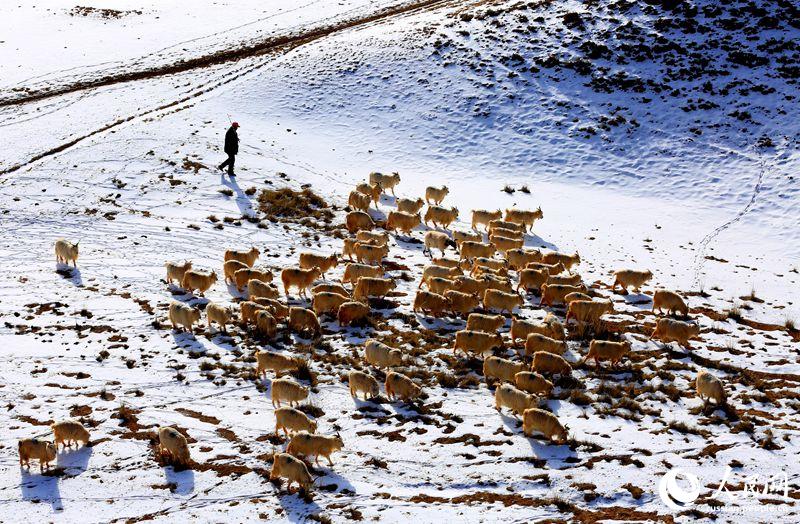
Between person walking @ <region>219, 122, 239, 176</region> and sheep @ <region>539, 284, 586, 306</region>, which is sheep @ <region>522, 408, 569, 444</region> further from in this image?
person walking @ <region>219, 122, 239, 176</region>

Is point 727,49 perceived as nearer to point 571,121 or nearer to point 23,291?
point 571,121

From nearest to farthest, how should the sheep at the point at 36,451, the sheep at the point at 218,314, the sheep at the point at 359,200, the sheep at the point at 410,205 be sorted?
1. the sheep at the point at 36,451
2. the sheep at the point at 218,314
3. the sheep at the point at 410,205
4. the sheep at the point at 359,200

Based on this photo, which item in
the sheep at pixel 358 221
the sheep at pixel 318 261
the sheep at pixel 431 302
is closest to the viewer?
the sheep at pixel 431 302

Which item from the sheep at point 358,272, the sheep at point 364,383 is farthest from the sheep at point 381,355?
the sheep at point 358,272

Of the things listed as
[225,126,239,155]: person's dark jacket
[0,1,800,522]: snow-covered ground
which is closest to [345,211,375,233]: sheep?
[0,1,800,522]: snow-covered ground

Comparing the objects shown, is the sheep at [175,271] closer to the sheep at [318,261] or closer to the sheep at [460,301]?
the sheep at [318,261]

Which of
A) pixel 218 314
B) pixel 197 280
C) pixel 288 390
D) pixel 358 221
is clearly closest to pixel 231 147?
pixel 358 221
